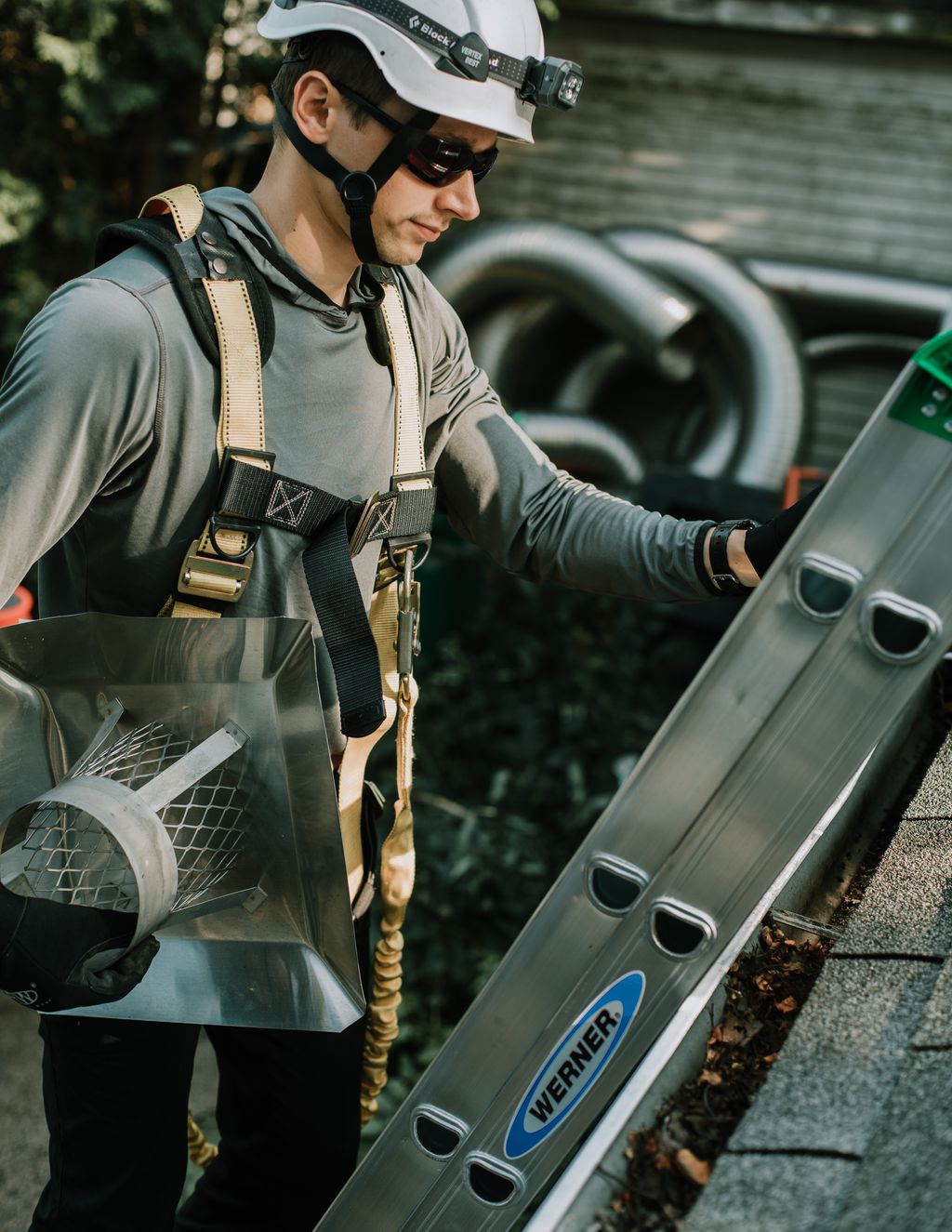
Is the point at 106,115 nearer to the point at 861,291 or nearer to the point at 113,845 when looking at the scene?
the point at 861,291

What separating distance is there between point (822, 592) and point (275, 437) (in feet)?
3.05

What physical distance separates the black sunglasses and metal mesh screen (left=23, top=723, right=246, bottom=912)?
0.86 meters

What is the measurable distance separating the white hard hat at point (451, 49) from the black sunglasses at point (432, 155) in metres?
0.04

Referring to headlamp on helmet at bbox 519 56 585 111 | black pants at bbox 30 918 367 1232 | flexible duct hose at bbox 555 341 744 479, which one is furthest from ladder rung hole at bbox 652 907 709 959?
flexible duct hose at bbox 555 341 744 479

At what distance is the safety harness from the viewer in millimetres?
1688

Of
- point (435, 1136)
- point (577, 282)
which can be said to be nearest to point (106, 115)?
point (577, 282)

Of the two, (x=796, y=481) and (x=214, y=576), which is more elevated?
(x=214, y=576)

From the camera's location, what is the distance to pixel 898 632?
43.1 inches

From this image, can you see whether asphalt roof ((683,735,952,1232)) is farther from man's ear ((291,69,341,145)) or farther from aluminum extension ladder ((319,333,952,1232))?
man's ear ((291,69,341,145))

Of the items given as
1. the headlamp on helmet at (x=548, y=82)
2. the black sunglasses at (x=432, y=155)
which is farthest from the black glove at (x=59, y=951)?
the headlamp on helmet at (x=548, y=82)

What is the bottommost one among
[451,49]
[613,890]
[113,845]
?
[113,845]

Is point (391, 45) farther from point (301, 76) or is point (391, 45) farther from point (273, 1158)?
point (273, 1158)

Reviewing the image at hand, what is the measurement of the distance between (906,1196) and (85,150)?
686 centimetres

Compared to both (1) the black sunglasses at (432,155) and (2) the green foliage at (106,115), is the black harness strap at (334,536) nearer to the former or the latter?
(1) the black sunglasses at (432,155)
